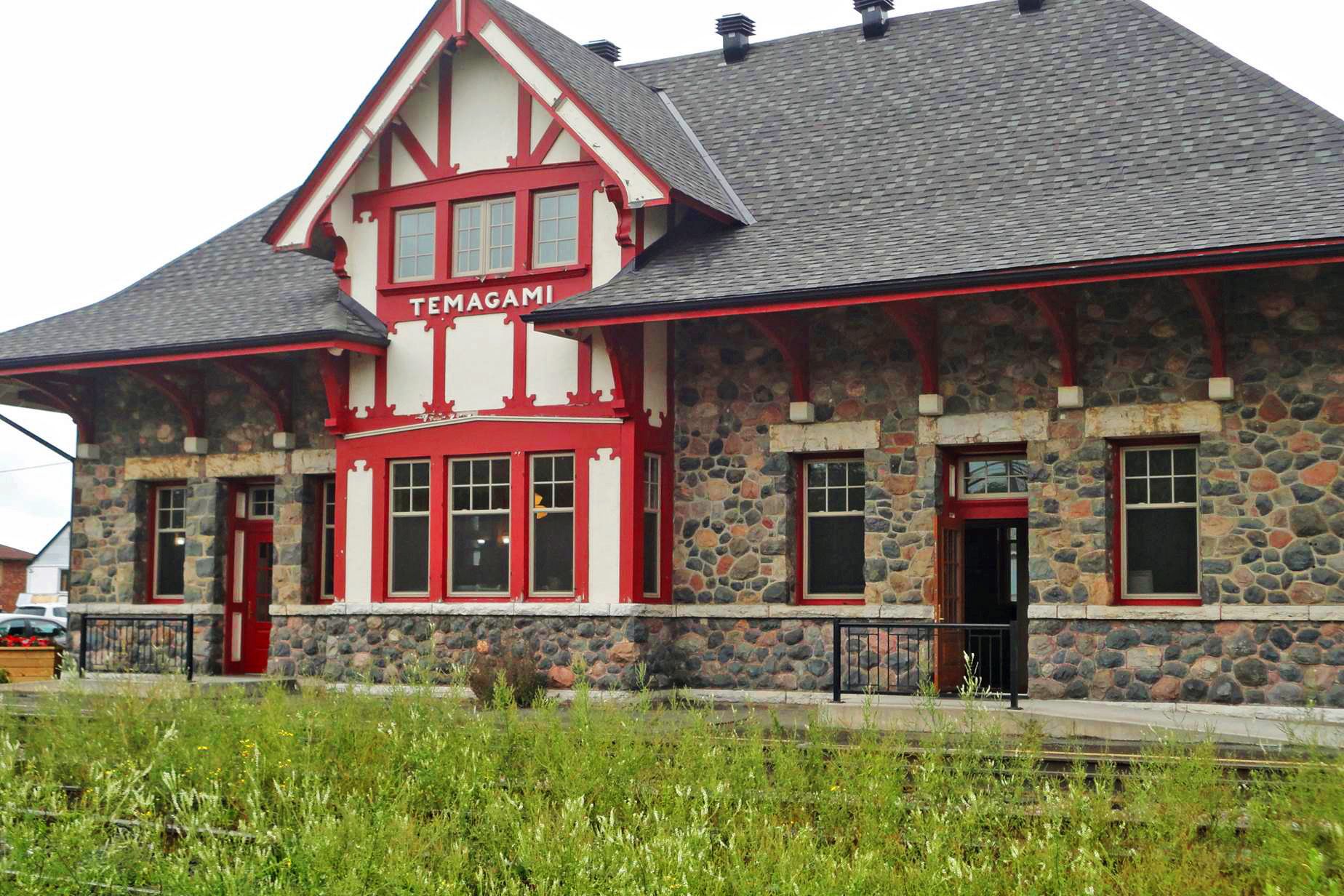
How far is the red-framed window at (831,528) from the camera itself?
16828mm

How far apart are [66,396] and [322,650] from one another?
5.62 metres

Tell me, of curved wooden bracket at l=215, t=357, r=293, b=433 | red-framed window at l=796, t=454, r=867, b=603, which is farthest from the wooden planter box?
red-framed window at l=796, t=454, r=867, b=603

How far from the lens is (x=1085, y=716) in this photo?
43.3 feet

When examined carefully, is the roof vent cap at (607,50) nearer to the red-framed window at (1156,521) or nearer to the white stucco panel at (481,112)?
the white stucco panel at (481,112)

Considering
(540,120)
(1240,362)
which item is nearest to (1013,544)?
(1240,362)

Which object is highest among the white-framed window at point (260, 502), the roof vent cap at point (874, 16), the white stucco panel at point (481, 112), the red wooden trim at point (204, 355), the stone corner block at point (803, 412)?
the roof vent cap at point (874, 16)

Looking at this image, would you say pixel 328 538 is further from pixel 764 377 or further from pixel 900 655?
pixel 900 655

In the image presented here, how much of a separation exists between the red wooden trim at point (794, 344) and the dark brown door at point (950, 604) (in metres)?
2.14

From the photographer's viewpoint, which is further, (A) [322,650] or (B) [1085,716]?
(A) [322,650]

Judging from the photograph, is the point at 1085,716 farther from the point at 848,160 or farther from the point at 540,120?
the point at 540,120

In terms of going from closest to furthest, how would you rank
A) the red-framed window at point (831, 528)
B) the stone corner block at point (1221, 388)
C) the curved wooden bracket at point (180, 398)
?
the stone corner block at point (1221, 388) → the red-framed window at point (831, 528) → the curved wooden bracket at point (180, 398)

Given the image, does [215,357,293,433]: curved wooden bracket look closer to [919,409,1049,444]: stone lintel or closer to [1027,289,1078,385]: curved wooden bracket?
[919,409,1049,444]: stone lintel

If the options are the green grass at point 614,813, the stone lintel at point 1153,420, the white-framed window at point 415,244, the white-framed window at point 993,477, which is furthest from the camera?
the white-framed window at point 415,244

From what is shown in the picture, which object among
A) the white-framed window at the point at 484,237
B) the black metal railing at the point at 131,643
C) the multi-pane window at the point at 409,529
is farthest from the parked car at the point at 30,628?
the white-framed window at the point at 484,237
